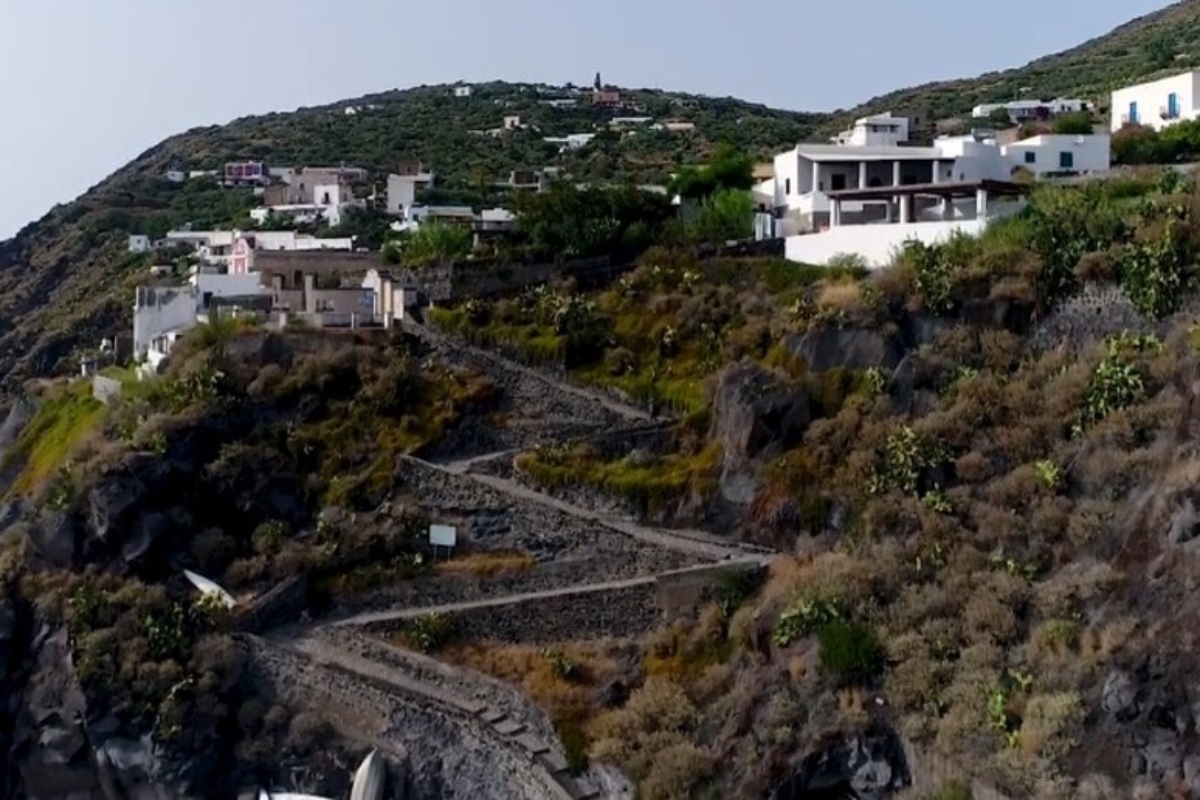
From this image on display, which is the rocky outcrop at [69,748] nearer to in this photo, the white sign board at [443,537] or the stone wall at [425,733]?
the stone wall at [425,733]

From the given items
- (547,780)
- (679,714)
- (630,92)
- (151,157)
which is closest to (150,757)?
(547,780)

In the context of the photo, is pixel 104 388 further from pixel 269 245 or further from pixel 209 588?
pixel 209 588

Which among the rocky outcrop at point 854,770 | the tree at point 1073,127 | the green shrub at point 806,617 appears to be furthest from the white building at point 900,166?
the rocky outcrop at point 854,770

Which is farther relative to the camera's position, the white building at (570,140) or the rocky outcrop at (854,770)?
the white building at (570,140)

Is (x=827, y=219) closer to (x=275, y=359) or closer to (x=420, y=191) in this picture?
(x=275, y=359)

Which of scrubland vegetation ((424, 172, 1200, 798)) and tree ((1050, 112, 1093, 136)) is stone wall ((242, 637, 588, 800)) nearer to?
scrubland vegetation ((424, 172, 1200, 798))

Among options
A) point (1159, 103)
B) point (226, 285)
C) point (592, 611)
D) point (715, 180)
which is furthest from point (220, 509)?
point (1159, 103)
